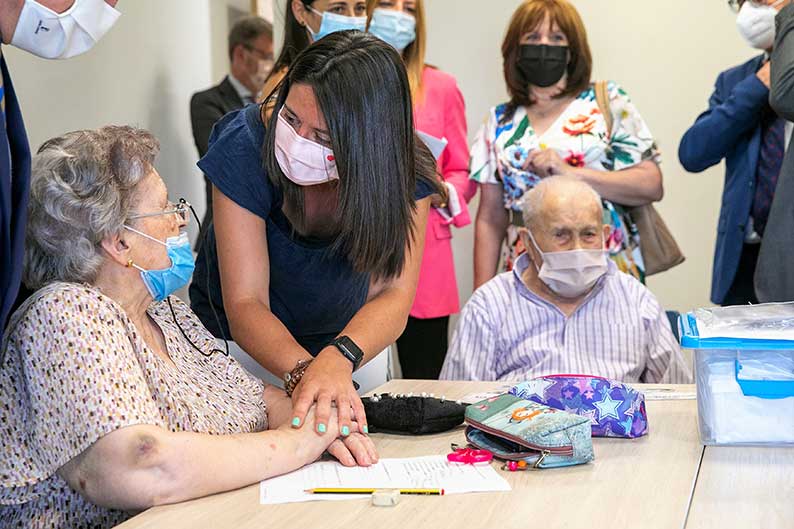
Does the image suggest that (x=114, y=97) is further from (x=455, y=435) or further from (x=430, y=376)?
(x=455, y=435)

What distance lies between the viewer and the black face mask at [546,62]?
3719 millimetres

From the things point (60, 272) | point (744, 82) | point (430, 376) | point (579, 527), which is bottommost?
point (430, 376)

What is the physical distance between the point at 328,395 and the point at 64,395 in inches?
20.5

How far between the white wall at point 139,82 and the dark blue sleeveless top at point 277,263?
1128 mm

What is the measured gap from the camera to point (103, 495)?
5.44 feet

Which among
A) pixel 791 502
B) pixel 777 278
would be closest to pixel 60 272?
pixel 791 502

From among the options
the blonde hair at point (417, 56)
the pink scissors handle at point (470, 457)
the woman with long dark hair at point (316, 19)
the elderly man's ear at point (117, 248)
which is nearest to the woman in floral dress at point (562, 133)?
the blonde hair at point (417, 56)

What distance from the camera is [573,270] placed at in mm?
3074

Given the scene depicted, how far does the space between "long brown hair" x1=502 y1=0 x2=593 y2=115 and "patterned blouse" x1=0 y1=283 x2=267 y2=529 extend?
7.36ft

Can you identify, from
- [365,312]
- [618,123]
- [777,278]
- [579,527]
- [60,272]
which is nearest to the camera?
[579,527]

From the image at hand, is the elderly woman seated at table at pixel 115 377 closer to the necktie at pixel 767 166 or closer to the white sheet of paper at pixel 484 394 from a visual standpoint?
the white sheet of paper at pixel 484 394

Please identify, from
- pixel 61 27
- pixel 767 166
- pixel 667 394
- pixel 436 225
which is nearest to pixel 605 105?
pixel 767 166

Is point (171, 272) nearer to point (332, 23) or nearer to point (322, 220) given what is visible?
point (322, 220)

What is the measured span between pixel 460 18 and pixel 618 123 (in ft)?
4.82
